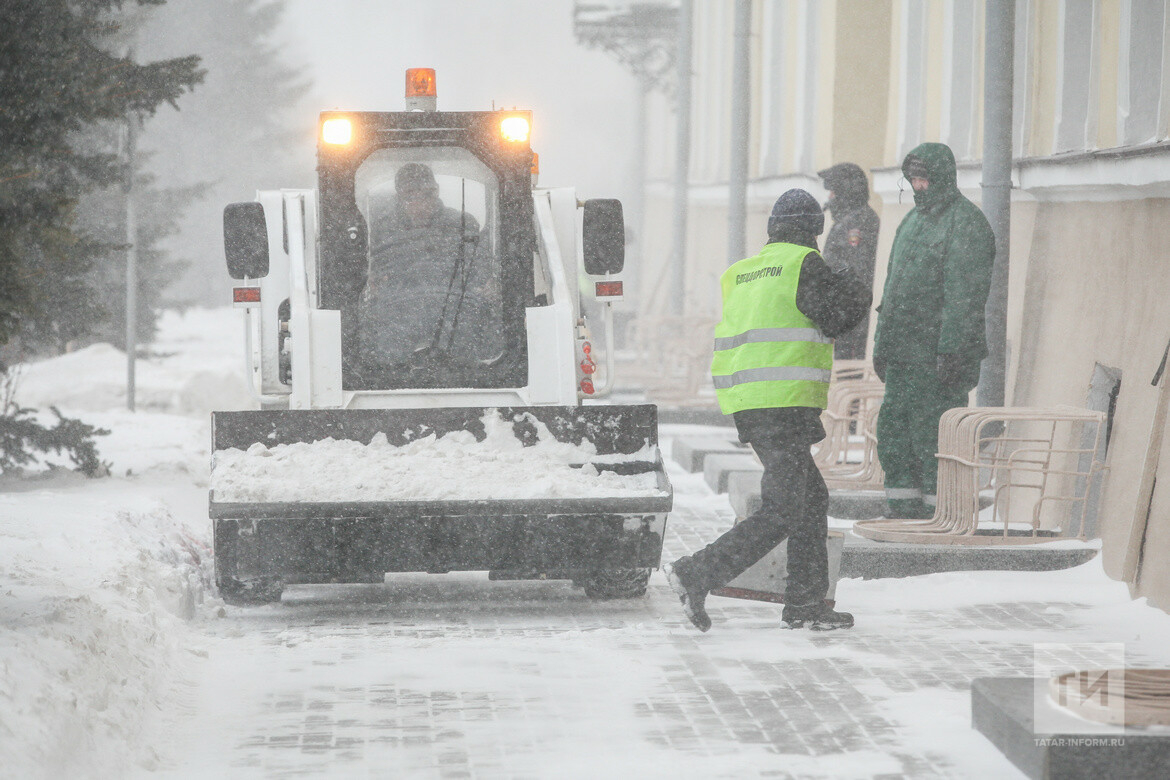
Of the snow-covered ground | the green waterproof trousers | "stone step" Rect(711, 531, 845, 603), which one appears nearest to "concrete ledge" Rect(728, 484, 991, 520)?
the snow-covered ground

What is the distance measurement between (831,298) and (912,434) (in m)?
2.21

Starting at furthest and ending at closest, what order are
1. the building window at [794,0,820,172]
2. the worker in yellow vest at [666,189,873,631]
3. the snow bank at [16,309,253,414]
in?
1. the building window at [794,0,820,172]
2. the snow bank at [16,309,253,414]
3. the worker in yellow vest at [666,189,873,631]

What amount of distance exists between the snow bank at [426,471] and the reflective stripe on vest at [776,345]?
74 cm

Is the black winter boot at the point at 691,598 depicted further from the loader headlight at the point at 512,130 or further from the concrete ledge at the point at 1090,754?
the loader headlight at the point at 512,130

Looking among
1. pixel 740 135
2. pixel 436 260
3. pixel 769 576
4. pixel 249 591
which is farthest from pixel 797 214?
pixel 740 135

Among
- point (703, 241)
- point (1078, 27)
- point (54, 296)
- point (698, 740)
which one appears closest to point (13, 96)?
point (698, 740)

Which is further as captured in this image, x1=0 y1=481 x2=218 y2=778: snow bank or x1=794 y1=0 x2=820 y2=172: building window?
x1=794 y1=0 x2=820 y2=172: building window

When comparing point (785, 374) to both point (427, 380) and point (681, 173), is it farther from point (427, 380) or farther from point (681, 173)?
point (681, 173)

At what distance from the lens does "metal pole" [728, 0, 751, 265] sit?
1661cm

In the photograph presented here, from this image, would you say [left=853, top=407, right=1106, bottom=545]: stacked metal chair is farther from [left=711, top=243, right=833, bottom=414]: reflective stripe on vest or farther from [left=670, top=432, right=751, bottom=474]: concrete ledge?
[left=670, top=432, right=751, bottom=474]: concrete ledge

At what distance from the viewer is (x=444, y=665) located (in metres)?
6.31

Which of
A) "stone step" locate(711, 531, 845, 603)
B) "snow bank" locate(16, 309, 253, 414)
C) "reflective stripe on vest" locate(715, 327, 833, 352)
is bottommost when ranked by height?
"snow bank" locate(16, 309, 253, 414)

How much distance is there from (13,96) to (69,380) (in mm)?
12725

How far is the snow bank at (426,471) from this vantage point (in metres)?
7.12
